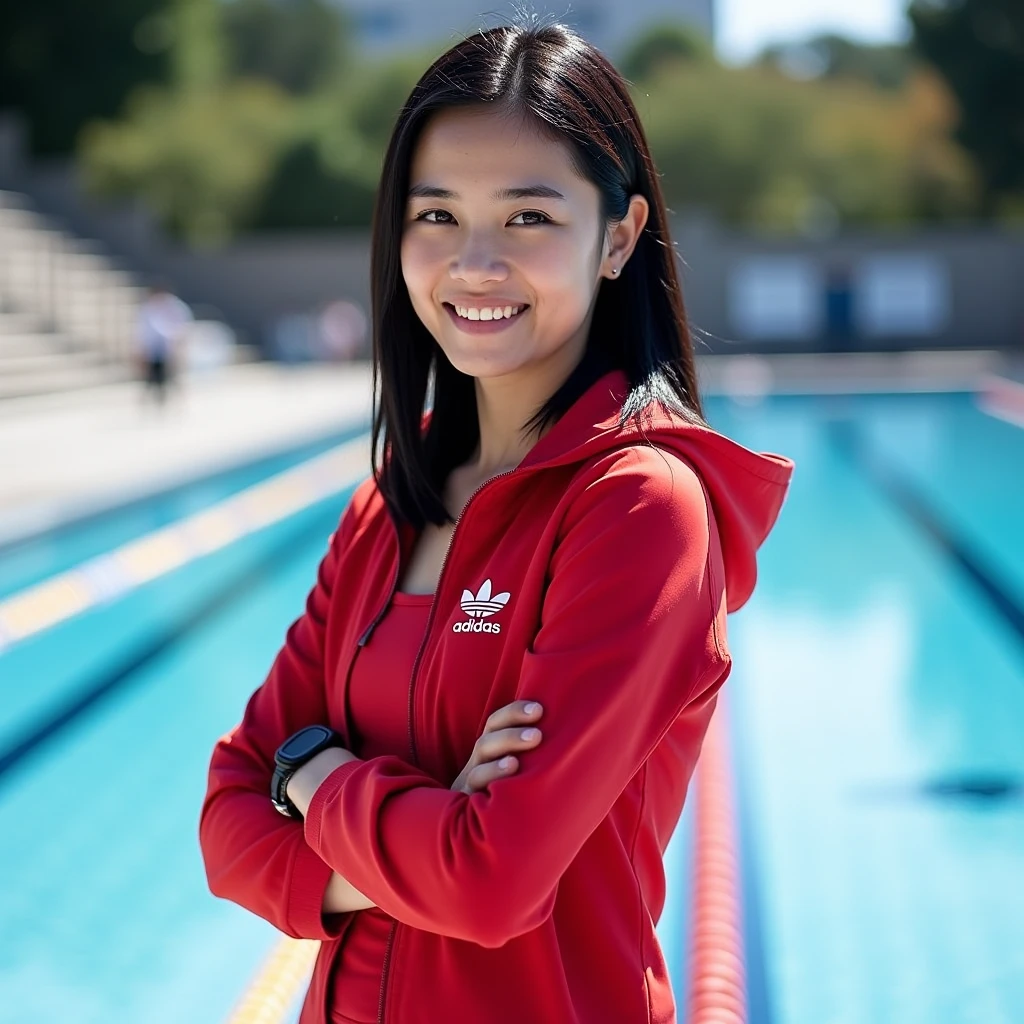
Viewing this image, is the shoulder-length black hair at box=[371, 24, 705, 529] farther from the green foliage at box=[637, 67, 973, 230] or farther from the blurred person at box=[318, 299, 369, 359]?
the green foliage at box=[637, 67, 973, 230]

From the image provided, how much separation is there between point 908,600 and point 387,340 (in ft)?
21.6

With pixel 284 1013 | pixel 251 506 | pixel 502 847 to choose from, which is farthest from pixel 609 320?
pixel 251 506

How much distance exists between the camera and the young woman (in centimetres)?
129

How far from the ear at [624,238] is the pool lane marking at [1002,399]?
Result: 14.7 metres

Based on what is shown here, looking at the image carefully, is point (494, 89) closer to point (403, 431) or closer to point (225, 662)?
point (403, 431)

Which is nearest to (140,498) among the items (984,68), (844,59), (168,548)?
(168,548)

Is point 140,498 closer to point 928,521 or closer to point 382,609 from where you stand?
point 928,521

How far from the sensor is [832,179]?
44125mm

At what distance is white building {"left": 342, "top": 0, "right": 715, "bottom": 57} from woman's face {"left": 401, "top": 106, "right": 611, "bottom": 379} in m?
53.8

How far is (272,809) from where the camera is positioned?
5.21 ft

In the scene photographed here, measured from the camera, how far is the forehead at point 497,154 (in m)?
1.48

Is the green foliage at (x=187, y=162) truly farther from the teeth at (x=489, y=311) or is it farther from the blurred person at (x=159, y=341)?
the teeth at (x=489, y=311)

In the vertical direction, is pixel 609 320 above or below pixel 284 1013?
above

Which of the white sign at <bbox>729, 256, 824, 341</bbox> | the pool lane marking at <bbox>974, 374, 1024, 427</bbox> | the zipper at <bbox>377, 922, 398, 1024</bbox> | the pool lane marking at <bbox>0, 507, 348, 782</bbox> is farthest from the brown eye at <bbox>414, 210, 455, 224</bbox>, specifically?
the white sign at <bbox>729, 256, 824, 341</bbox>
